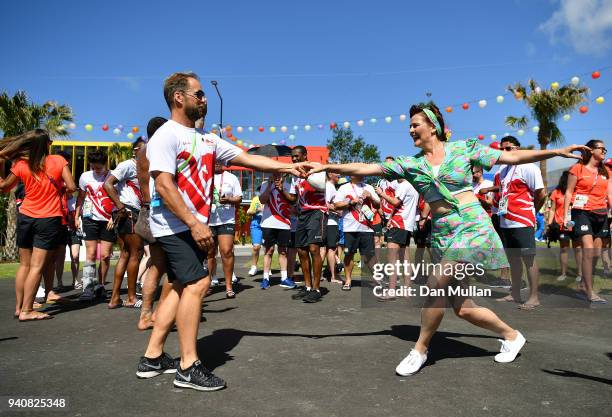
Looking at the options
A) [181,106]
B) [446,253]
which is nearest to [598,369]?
[446,253]

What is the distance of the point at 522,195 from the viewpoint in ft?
20.2

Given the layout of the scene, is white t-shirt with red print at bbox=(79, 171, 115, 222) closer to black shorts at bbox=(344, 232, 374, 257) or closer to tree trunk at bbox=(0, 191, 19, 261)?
black shorts at bbox=(344, 232, 374, 257)

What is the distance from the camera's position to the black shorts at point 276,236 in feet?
25.6

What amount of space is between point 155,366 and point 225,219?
13.1 feet

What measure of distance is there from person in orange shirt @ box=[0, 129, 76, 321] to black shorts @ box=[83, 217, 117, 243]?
1.43 metres

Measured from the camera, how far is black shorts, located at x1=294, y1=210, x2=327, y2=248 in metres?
6.83

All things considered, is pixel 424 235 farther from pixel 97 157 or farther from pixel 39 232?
pixel 39 232

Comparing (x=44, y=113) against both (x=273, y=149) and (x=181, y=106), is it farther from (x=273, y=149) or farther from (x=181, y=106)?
(x=181, y=106)

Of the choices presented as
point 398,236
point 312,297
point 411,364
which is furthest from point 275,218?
point 411,364

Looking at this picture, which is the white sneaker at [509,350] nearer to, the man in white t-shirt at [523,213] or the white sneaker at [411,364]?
the white sneaker at [411,364]

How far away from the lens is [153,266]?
4.78 metres

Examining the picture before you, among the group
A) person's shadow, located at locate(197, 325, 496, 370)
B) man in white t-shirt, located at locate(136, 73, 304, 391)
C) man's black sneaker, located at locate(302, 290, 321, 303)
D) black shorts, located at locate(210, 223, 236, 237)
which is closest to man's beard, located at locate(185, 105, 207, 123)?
man in white t-shirt, located at locate(136, 73, 304, 391)

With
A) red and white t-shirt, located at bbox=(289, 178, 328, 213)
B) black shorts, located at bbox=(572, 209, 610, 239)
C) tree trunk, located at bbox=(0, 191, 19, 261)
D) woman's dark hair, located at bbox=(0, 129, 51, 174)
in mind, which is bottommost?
tree trunk, located at bbox=(0, 191, 19, 261)

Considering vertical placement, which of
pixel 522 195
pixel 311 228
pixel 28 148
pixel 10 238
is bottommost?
pixel 10 238
